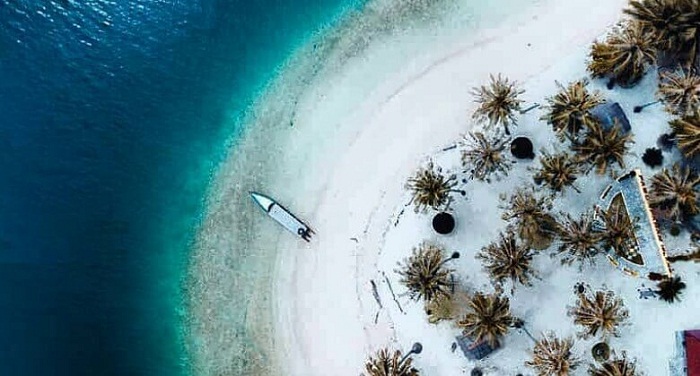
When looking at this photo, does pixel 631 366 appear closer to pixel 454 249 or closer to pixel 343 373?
pixel 454 249

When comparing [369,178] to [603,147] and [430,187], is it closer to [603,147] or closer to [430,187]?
[430,187]

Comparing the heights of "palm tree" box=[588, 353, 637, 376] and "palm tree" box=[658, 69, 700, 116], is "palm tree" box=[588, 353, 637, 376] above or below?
below

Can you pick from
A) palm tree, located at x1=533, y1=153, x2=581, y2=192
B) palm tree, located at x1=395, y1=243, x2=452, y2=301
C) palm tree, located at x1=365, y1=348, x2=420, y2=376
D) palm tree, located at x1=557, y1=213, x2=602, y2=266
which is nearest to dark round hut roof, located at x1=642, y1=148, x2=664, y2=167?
palm tree, located at x1=533, y1=153, x2=581, y2=192

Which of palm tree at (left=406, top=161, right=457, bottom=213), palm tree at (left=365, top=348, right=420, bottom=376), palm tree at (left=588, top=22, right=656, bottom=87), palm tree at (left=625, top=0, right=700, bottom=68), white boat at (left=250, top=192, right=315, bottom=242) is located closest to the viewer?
palm tree at (left=625, top=0, right=700, bottom=68)

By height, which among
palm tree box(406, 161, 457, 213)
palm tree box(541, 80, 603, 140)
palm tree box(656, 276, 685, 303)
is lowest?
palm tree box(656, 276, 685, 303)

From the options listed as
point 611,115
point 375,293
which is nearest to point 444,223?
point 375,293

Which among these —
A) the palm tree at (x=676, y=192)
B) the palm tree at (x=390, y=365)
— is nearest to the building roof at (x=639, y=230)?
the palm tree at (x=676, y=192)

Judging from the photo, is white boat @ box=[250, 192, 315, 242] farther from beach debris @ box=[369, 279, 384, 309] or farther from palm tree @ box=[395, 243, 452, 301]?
palm tree @ box=[395, 243, 452, 301]
